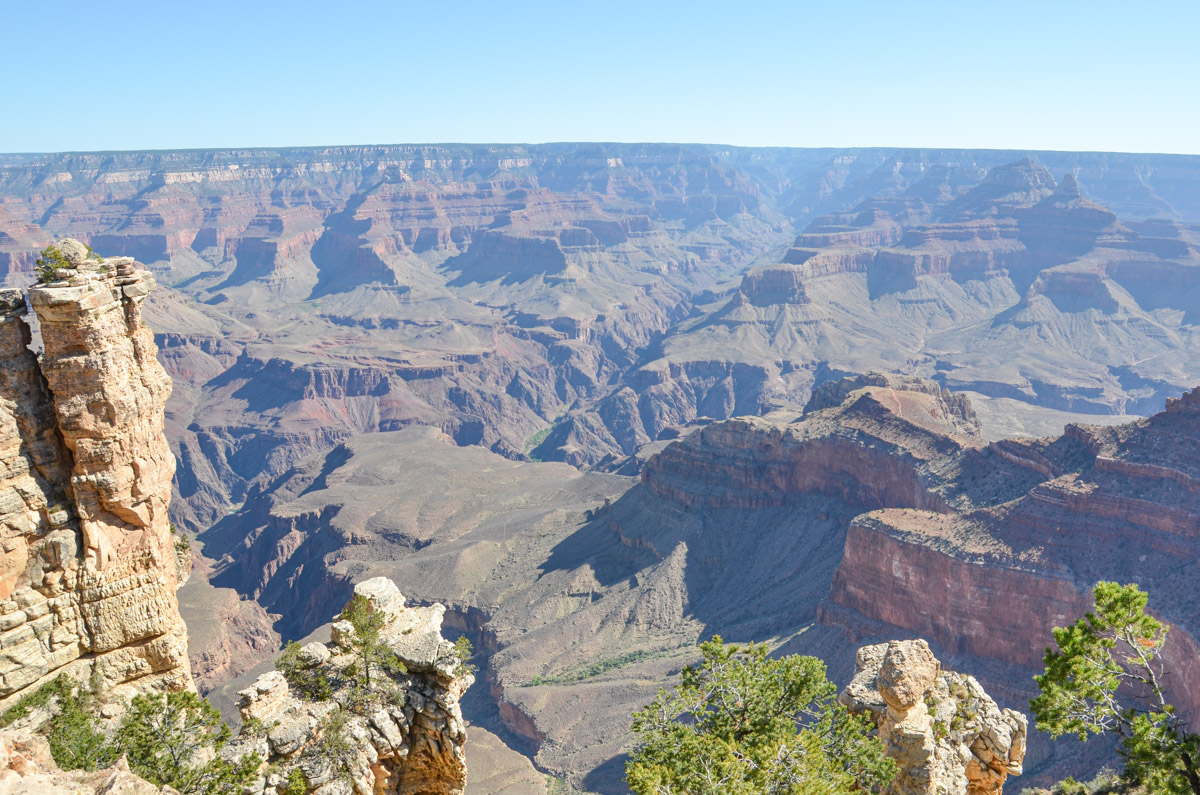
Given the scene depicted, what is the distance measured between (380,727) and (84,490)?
1181 centimetres

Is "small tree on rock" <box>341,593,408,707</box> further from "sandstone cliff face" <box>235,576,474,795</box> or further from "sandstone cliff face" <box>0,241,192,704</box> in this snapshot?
"sandstone cliff face" <box>0,241,192,704</box>

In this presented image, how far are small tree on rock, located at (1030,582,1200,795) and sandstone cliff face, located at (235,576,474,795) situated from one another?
56.6 ft

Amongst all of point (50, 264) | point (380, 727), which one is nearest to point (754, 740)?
point (380, 727)

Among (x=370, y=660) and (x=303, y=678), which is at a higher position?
(x=370, y=660)

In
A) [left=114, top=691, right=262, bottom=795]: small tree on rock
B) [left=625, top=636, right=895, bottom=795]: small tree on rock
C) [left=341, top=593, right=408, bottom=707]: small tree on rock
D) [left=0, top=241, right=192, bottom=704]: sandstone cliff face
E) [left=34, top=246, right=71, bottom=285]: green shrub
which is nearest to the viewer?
[left=625, top=636, right=895, bottom=795]: small tree on rock

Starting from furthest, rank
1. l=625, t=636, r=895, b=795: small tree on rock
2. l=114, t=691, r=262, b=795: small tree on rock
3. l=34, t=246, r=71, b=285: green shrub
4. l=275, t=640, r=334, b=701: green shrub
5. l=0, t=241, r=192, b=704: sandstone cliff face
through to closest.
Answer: l=275, t=640, r=334, b=701: green shrub → l=34, t=246, r=71, b=285: green shrub → l=0, t=241, r=192, b=704: sandstone cliff face → l=114, t=691, r=262, b=795: small tree on rock → l=625, t=636, r=895, b=795: small tree on rock

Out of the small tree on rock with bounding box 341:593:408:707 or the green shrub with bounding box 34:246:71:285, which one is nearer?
the green shrub with bounding box 34:246:71:285

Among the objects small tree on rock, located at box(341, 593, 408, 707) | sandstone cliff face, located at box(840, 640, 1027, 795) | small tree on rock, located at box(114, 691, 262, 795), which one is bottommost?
sandstone cliff face, located at box(840, 640, 1027, 795)

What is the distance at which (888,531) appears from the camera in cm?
7381

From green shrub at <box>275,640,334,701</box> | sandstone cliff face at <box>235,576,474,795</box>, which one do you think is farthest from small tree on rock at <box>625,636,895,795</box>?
green shrub at <box>275,640,334,701</box>

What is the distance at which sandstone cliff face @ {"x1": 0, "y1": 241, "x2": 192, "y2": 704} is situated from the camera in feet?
82.0

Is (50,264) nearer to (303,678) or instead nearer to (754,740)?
(303,678)

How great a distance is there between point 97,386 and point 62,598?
655 cm

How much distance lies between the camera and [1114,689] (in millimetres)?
21641
